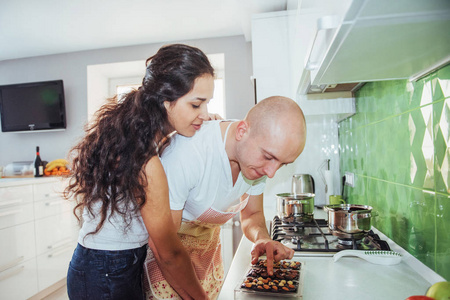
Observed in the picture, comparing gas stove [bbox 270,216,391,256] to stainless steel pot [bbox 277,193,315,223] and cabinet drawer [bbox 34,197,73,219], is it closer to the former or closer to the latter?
stainless steel pot [bbox 277,193,315,223]

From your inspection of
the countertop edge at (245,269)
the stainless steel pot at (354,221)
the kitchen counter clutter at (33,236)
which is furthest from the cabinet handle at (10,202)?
the stainless steel pot at (354,221)

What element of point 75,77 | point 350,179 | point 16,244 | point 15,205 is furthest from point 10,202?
point 350,179

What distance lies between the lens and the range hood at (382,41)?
449mm

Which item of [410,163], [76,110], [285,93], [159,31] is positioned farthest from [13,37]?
[410,163]

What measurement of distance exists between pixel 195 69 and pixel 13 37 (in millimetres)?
2977

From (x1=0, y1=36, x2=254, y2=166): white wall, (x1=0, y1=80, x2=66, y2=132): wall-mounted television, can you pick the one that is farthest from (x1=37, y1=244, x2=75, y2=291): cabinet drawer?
(x1=0, y1=80, x2=66, y2=132): wall-mounted television

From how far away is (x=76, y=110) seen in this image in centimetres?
349

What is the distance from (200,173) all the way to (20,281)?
2.30 m

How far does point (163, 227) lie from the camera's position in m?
0.88

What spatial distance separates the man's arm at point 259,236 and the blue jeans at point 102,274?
16.5 inches

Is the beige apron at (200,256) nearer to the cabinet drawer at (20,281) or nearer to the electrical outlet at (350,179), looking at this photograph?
A: the electrical outlet at (350,179)

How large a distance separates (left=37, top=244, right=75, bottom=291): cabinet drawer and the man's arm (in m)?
2.20

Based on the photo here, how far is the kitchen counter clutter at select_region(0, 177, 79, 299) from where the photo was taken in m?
2.35

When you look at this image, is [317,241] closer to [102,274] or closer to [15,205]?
[102,274]
